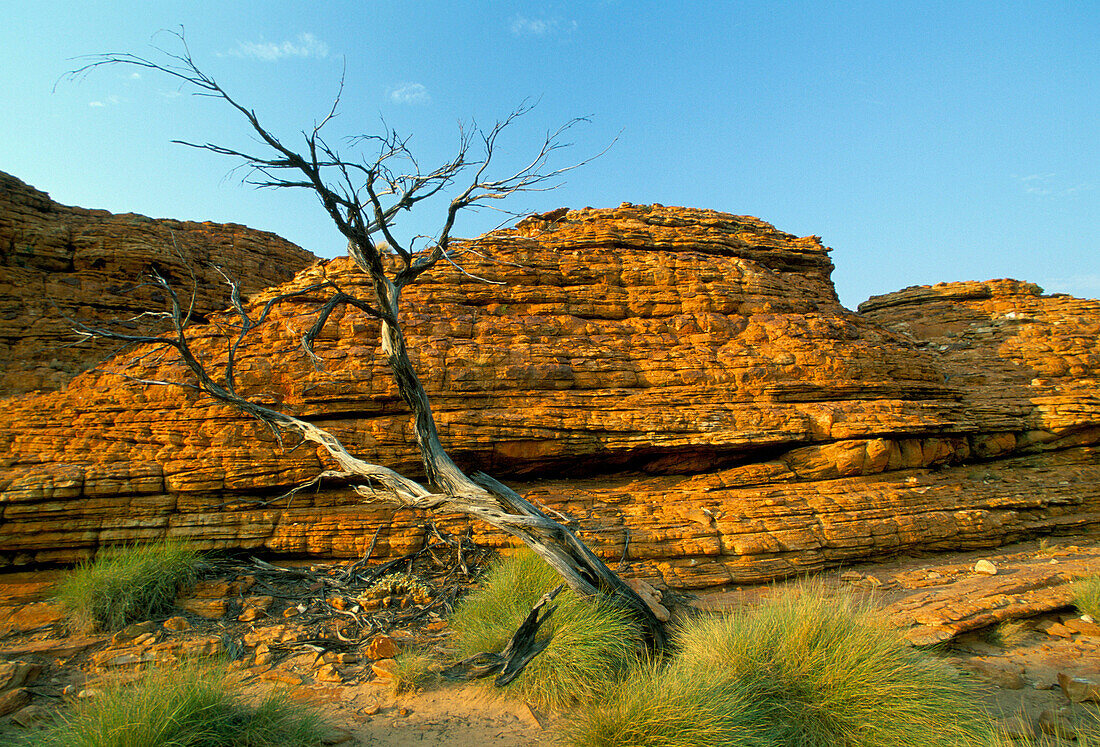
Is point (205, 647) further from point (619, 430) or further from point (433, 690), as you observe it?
point (619, 430)

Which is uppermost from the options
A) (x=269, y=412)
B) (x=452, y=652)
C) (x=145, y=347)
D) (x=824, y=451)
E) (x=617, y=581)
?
(x=145, y=347)

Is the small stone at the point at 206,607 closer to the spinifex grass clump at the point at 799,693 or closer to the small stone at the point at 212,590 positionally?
the small stone at the point at 212,590

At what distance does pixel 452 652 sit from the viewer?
6.61m

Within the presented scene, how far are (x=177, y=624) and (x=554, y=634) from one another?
5.38 m

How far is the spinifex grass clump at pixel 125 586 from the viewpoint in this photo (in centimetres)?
716

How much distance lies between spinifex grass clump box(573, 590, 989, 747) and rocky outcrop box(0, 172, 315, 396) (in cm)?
1457

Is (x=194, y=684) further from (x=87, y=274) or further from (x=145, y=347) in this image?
(x=87, y=274)

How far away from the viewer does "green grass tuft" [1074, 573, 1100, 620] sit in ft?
22.9

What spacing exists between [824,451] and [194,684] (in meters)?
10.8

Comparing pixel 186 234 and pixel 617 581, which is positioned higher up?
pixel 186 234

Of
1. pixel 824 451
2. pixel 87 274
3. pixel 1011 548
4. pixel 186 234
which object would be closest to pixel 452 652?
pixel 824 451

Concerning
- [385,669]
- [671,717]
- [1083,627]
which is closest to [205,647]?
[385,669]

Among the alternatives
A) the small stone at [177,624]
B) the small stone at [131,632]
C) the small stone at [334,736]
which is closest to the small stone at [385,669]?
the small stone at [334,736]

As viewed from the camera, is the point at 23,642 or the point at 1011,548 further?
the point at 1011,548
